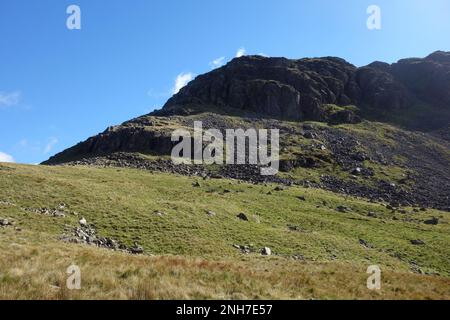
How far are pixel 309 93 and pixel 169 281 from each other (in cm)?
15973

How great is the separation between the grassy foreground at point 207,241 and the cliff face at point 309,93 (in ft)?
276

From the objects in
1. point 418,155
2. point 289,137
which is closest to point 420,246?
point 289,137

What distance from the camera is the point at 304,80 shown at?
570ft

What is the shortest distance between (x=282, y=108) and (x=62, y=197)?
121843mm

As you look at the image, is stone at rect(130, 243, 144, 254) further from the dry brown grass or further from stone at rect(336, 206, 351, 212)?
stone at rect(336, 206, 351, 212)

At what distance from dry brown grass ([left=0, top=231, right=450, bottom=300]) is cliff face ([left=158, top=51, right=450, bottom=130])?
124 m

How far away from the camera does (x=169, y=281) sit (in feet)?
53.8

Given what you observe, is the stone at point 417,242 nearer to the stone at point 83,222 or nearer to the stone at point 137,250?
the stone at point 137,250

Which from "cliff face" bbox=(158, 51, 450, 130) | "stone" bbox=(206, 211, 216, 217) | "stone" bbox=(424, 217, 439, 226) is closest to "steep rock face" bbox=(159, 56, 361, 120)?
"cliff face" bbox=(158, 51, 450, 130)

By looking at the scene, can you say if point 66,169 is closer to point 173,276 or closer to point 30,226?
point 30,226

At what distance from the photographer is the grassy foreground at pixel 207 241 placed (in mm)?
16516

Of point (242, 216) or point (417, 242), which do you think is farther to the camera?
point (417, 242)

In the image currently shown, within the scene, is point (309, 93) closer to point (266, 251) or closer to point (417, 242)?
point (417, 242)

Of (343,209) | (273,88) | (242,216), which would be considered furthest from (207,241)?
(273,88)
